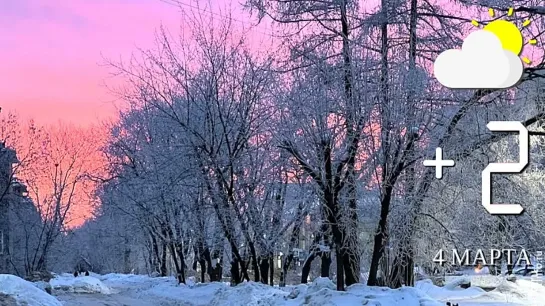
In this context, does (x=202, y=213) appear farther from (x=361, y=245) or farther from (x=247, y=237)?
(x=361, y=245)

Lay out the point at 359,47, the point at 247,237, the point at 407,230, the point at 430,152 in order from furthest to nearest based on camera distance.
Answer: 1. the point at 247,237
2. the point at 359,47
3. the point at 407,230
4. the point at 430,152

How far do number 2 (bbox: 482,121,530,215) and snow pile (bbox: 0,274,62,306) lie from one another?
9874 millimetres

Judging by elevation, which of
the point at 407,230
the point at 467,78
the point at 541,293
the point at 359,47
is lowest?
the point at 541,293

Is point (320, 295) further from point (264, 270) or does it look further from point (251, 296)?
point (264, 270)

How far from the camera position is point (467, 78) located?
6.29 metres

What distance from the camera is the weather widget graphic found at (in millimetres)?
5934

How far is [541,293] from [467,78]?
11.4 feet

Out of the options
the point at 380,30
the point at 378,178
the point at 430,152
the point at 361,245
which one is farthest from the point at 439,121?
the point at 361,245

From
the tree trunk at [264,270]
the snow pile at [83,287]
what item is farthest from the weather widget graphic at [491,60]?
the snow pile at [83,287]

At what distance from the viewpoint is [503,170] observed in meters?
7.20

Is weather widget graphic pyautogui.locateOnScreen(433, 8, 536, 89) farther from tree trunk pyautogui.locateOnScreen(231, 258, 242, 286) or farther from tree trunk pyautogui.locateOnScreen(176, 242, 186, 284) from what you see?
tree trunk pyautogui.locateOnScreen(176, 242, 186, 284)

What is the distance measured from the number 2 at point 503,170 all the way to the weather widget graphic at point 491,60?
2.16 feet

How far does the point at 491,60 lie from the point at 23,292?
12.1 meters

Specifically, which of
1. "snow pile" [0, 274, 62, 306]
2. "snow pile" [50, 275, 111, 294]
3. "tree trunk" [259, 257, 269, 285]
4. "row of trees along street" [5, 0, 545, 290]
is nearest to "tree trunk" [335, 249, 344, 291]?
"row of trees along street" [5, 0, 545, 290]
